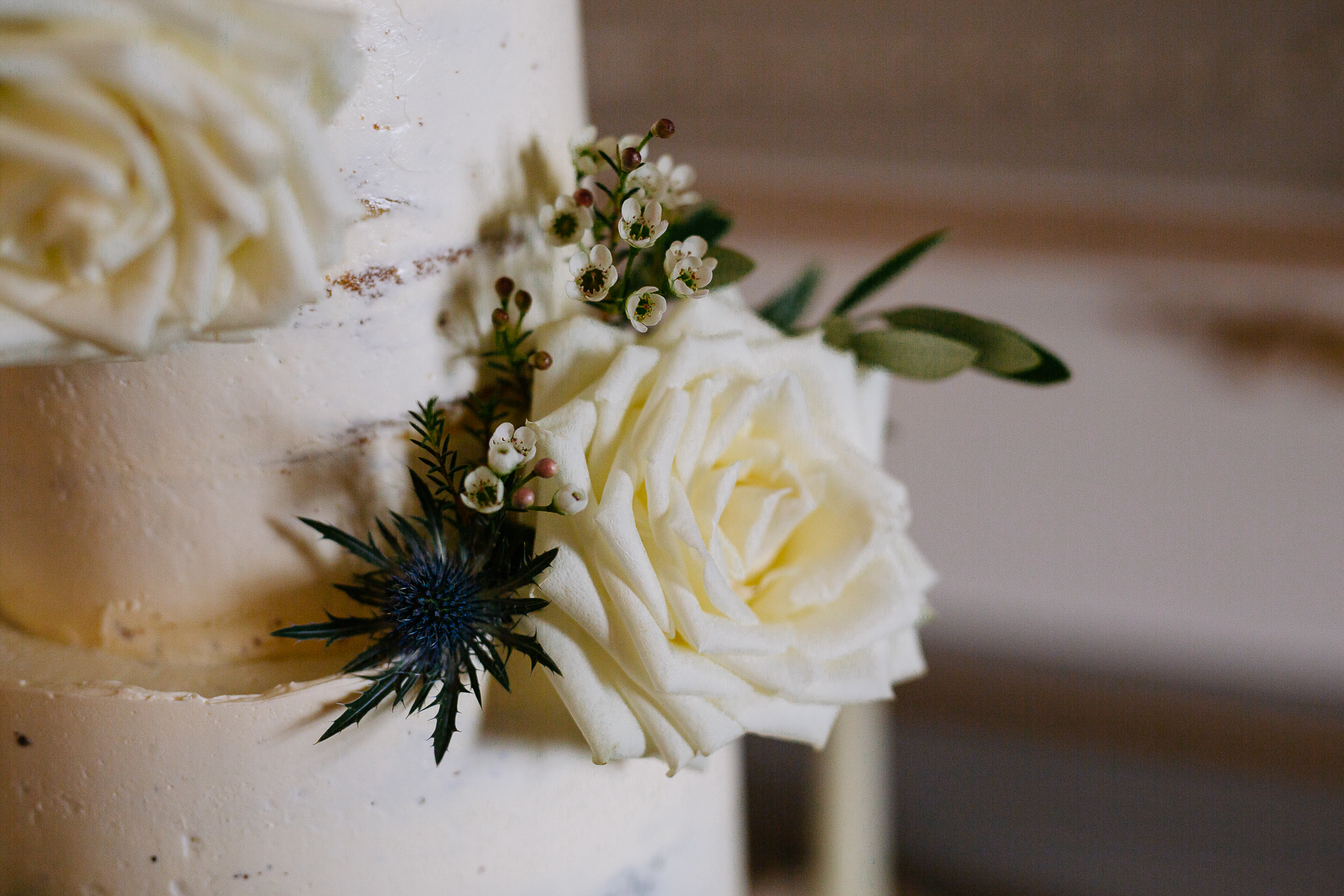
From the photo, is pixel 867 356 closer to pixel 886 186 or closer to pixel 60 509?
pixel 60 509

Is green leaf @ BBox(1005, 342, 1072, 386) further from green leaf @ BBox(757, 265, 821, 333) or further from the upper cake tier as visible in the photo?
the upper cake tier

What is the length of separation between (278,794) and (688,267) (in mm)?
245

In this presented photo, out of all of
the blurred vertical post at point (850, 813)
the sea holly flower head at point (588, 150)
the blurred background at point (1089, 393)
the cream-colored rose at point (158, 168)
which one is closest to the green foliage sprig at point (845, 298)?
the sea holly flower head at point (588, 150)

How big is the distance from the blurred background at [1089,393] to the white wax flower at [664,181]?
102 cm

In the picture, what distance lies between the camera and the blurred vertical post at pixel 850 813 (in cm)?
95

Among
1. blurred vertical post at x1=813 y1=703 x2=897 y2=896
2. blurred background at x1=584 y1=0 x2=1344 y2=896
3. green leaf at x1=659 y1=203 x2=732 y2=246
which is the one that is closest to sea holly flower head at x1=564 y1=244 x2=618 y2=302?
green leaf at x1=659 y1=203 x2=732 y2=246

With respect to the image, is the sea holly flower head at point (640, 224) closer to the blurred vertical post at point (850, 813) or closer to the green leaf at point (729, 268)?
the green leaf at point (729, 268)

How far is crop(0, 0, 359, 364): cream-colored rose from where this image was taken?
0.25 meters

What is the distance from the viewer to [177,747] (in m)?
0.37

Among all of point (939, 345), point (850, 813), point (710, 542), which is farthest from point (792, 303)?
point (850, 813)

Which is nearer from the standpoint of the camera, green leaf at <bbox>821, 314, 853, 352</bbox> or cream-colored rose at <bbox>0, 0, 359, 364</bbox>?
cream-colored rose at <bbox>0, 0, 359, 364</bbox>

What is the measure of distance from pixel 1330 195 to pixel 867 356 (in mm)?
1003

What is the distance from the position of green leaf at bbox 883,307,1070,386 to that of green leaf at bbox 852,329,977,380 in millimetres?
11

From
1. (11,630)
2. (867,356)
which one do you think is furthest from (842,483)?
(11,630)
